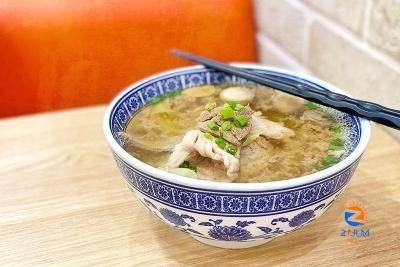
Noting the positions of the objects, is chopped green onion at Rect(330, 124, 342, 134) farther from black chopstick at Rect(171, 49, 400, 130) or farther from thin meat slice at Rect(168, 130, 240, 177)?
thin meat slice at Rect(168, 130, 240, 177)

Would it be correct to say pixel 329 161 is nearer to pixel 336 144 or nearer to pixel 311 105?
pixel 336 144

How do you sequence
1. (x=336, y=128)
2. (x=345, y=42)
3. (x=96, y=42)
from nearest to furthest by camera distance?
(x=336, y=128), (x=345, y=42), (x=96, y=42)

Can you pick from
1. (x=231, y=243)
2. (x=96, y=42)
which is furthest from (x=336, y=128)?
(x=96, y=42)

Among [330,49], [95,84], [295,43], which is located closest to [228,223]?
[330,49]

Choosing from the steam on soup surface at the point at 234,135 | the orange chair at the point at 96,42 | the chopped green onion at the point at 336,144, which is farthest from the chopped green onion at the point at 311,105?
the orange chair at the point at 96,42

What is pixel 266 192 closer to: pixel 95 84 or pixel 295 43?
pixel 295 43

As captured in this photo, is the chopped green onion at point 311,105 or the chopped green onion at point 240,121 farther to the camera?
the chopped green onion at point 311,105

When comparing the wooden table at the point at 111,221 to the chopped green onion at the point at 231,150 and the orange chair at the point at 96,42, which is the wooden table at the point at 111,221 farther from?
the orange chair at the point at 96,42
